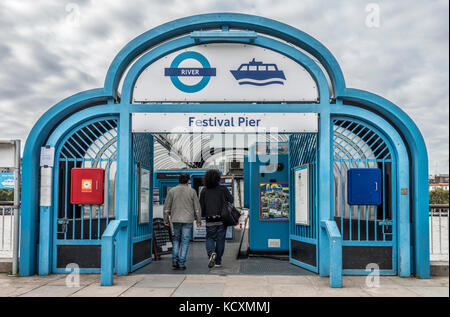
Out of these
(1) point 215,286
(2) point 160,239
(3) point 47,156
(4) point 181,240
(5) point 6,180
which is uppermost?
(3) point 47,156

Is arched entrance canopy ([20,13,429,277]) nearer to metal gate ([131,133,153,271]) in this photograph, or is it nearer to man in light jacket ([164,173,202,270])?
metal gate ([131,133,153,271])

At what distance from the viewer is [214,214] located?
23.5ft

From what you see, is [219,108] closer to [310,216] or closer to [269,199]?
[310,216]

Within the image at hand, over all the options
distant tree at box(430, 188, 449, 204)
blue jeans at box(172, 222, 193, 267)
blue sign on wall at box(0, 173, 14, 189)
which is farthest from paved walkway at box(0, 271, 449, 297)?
distant tree at box(430, 188, 449, 204)

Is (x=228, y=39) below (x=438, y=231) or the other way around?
the other way around

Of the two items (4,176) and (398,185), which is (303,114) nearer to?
(398,185)

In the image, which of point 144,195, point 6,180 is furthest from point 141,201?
point 6,180

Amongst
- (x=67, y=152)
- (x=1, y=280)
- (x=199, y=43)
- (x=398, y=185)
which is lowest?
(x=1, y=280)

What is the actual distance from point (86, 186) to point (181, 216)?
1.61 m

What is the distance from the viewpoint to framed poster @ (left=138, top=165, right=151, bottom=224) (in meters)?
7.18

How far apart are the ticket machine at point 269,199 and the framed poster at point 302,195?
1037mm
